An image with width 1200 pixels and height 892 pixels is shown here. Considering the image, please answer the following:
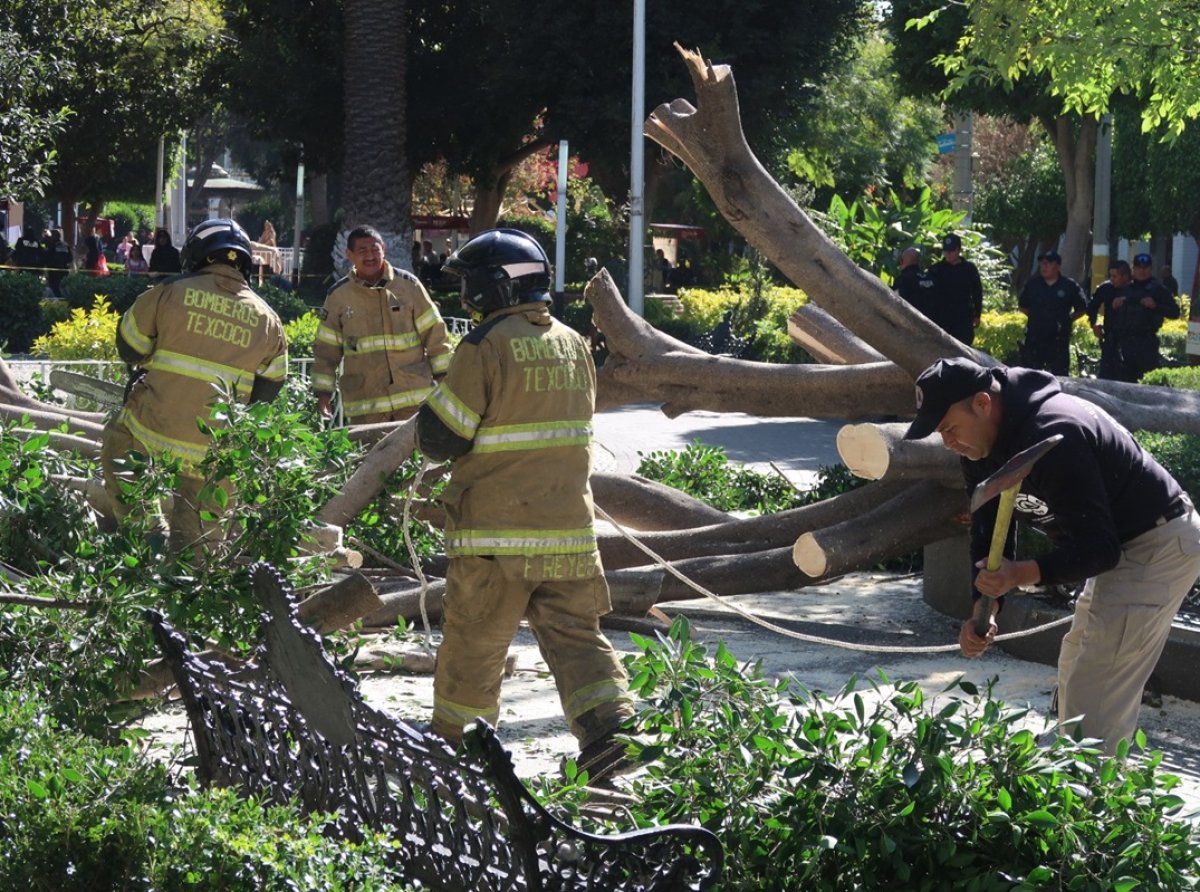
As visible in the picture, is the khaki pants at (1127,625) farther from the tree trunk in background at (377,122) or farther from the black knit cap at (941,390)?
the tree trunk in background at (377,122)

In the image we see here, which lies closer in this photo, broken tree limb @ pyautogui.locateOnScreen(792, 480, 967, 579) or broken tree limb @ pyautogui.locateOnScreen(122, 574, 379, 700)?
broken tree limb @ pyautogui.locateOnScreen(122, 574, 379, 700)

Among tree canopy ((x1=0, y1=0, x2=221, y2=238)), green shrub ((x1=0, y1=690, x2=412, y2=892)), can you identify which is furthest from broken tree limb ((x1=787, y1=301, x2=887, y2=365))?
tree canopy ((x1=0, y1=0, x2=221, y2=238))

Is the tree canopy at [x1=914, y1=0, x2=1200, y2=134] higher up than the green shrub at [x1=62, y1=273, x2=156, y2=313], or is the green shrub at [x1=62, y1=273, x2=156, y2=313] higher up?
the tree canopy at [x1=914, y1=0, x2=1200, y2=134]

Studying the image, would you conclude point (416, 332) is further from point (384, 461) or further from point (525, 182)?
point (525, 182)

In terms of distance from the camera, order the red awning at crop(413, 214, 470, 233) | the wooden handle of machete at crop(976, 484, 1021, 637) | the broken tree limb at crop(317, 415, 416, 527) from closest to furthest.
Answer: the wooden handle of machete at crop(976, 484, 1021, 637), the broken tree limb at crop(317, 415, 416, 527), the red awning at crop(413, 214, 470, 233)

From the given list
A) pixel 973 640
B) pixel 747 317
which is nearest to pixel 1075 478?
pixel 973 640

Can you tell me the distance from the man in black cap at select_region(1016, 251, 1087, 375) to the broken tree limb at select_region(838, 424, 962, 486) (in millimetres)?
9458

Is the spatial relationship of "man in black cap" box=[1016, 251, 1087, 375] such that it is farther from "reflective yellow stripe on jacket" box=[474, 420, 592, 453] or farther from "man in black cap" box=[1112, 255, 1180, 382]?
"reflective yellow stripe on jacket" box=[474, 420, 592, 453]

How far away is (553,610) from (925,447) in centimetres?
208

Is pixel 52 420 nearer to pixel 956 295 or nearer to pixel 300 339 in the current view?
pixel 300 339

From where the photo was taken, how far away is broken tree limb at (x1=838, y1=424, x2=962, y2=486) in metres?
6.26

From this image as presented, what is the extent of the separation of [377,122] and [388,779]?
2071cm

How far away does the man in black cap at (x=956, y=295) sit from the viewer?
49.6ft

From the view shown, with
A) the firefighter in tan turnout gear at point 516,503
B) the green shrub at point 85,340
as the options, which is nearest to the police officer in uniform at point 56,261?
the green shrub at point 85,340
